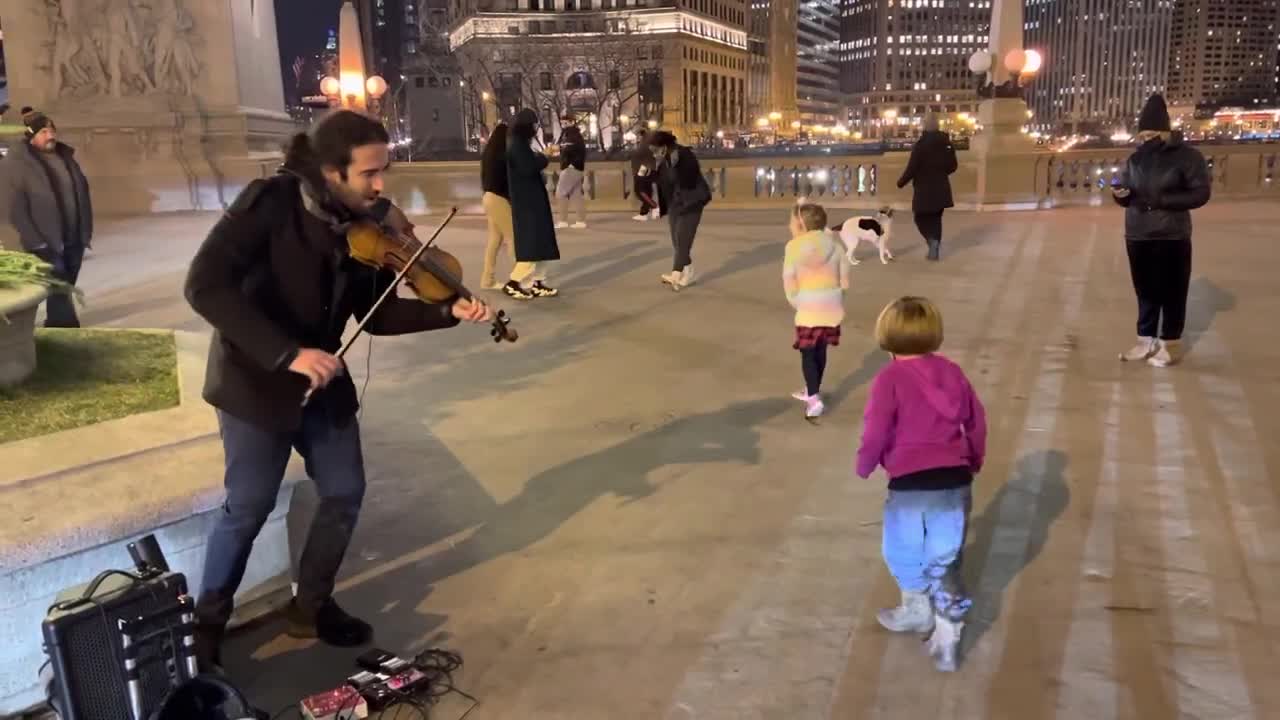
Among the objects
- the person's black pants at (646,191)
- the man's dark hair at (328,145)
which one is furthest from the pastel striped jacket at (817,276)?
the person's black pants at (646,191)

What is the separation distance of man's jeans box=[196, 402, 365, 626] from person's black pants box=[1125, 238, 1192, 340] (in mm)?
6263

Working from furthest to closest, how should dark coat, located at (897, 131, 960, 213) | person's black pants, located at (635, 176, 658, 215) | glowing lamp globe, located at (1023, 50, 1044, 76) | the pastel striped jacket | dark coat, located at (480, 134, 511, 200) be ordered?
glowing lamp globe, located at (1023, 50, 1044, 76)
person's black pants, located at (635, 176, 658, 215)
dark coat, located at (897, 131, 960, 213)
dark coat, located at (480, 134, 511, 200)
the pastel striped jacket

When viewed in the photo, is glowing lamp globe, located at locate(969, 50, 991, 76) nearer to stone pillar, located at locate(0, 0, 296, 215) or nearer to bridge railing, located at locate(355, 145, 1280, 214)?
bridge railing, located at locate(355, 145, 1280, 214)

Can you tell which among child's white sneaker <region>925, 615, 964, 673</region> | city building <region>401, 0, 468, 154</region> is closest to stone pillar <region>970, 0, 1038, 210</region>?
child's white sneaker <region>925, 615, 964, 673</region>

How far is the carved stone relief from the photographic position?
20.8 metres

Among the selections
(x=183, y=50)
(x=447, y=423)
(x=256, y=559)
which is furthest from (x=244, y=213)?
(x=183, y=50)

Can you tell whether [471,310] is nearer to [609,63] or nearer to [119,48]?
[119,48]

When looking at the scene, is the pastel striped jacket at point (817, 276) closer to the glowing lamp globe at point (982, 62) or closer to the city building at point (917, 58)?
the glowing lamp globe at point (982, 62)

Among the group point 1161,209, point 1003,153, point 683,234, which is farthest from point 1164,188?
point 1003,153

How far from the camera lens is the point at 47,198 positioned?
29.6 ft

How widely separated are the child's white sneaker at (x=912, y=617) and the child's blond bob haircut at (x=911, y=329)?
3.05 feet

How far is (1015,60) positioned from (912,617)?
20.3 meters

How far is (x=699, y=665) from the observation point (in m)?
3.67

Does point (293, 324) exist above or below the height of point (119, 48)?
below
